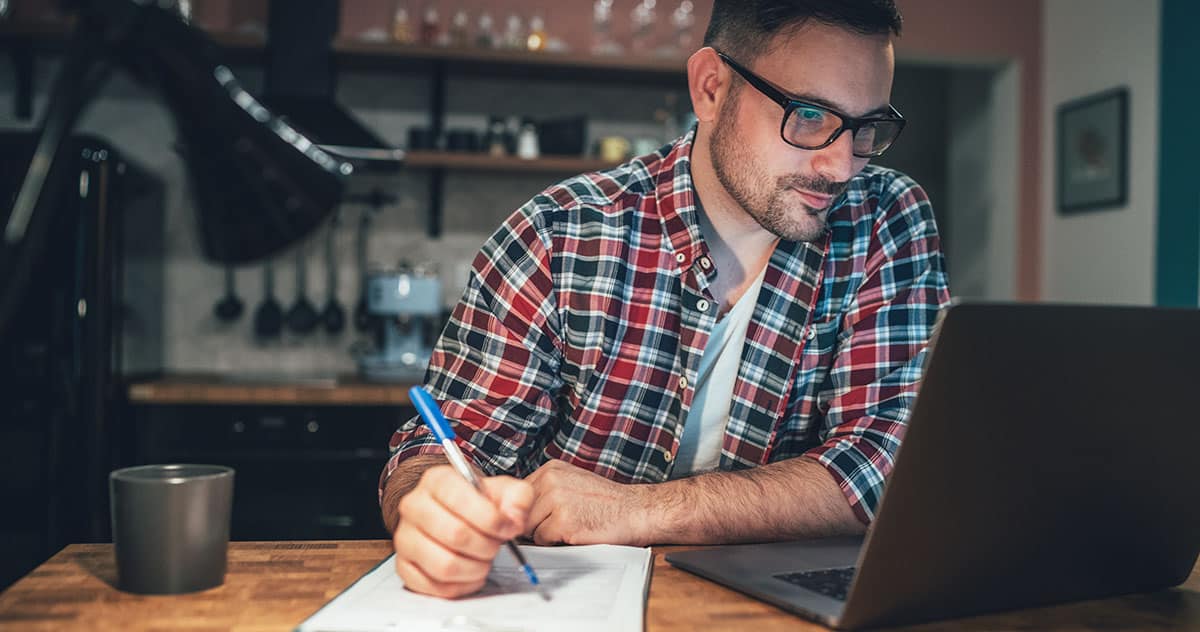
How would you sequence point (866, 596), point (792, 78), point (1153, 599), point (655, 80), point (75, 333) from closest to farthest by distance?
point (866, 596)
point (1153, 599)
point (792, 78)
point (75, 333)
point (655, 80)

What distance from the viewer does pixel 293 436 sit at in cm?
286

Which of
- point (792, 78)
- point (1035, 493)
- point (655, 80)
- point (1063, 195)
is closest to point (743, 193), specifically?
point (792, 78)

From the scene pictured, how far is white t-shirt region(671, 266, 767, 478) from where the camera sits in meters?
1.36

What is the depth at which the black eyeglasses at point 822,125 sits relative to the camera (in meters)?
1.23

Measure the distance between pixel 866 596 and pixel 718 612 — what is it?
0.40 feet

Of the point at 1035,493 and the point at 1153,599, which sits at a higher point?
the point at 1035,493

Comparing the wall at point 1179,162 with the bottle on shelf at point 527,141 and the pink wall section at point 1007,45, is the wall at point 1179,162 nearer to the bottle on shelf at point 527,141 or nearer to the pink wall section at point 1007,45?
the pink wall section at point 1007,45

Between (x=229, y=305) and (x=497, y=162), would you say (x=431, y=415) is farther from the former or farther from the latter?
(x=229, y=305)

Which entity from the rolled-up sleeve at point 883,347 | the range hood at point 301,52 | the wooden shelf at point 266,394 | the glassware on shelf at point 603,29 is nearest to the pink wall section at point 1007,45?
the glassware on shelf at point 603,29

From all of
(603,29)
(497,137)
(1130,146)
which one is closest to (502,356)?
(497,137)

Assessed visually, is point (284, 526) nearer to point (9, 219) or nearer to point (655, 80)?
point (655, 80)

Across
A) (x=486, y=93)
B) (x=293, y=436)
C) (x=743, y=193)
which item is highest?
(x=486, y=93)

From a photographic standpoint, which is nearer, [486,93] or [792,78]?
[792,78]

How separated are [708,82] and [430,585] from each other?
90 centimetres
